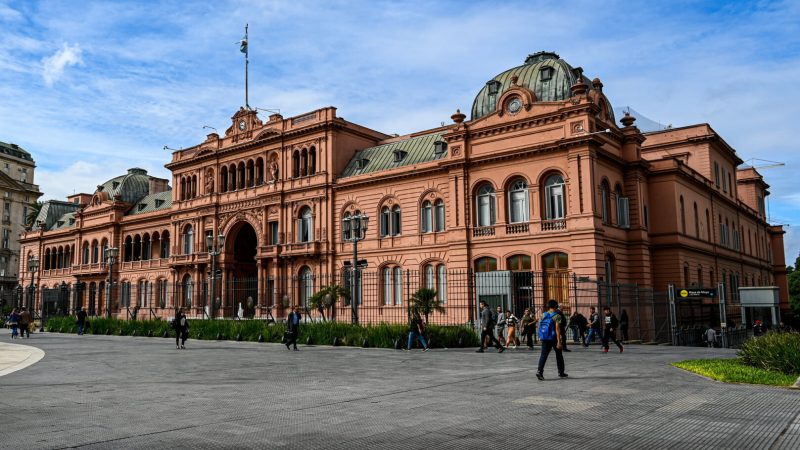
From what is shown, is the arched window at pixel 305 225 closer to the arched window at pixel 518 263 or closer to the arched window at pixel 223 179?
the arched window at pixel 223 179

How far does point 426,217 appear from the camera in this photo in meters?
41.7

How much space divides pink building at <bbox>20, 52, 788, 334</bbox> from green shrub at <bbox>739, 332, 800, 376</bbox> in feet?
49.0

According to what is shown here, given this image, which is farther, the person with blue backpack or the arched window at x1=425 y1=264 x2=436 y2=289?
the arched window at x1=425 y1=264 x2=436 y2=289

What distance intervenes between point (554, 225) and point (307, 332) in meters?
14.8

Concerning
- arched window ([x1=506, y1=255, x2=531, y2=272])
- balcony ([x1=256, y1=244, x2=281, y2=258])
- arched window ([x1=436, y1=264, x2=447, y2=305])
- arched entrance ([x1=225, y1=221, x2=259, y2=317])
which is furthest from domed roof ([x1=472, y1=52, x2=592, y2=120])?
arched entrance ([x1=225, y1=221, x2=259, y2=317])

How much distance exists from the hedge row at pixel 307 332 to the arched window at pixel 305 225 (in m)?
13.6

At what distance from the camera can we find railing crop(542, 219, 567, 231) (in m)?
34.5

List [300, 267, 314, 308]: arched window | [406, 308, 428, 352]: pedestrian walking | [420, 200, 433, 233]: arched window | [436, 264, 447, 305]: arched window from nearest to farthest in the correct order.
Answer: [406, 308, 428, 352]: pedestrian walking < [436, 264, 447, 305]: arched window < [420, 200, 433, 233]: arched window < [300, 267, 314, 308]: arched window

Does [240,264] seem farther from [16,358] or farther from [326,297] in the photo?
[16,358]

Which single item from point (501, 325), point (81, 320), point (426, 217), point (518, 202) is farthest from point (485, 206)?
point (81, 320)

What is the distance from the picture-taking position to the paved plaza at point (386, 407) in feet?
26.9

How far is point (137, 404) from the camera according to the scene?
1113 centimetres

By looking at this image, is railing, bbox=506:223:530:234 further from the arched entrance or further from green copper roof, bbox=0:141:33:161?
green copper roof, bbox=0:141:33:161

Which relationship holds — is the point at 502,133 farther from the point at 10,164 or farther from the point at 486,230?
the point at 10,164
